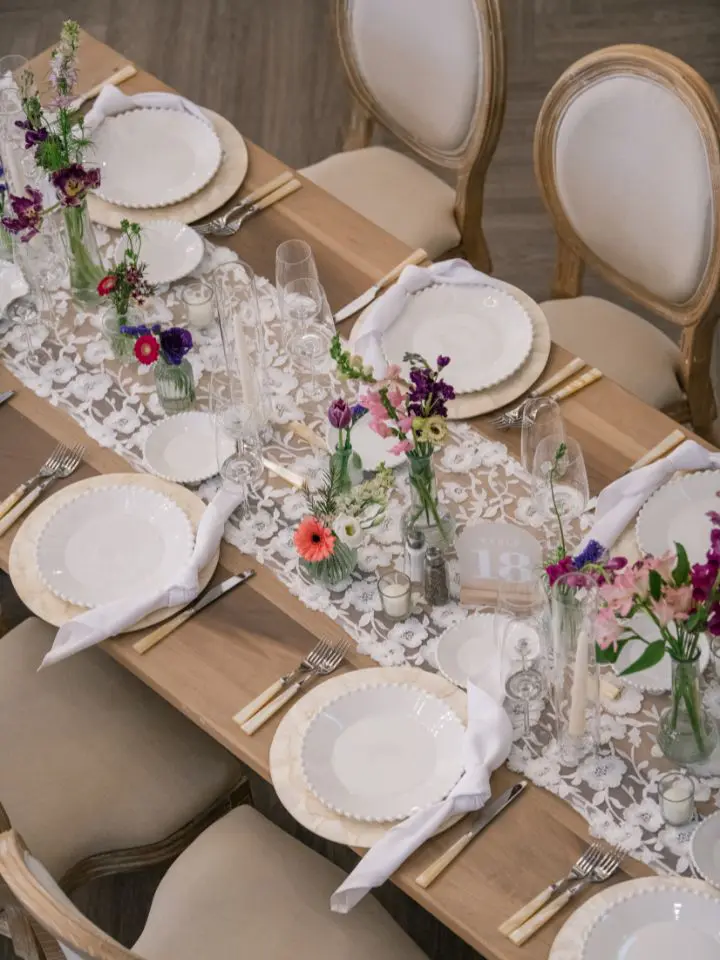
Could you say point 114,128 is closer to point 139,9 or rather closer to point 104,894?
point 104,894

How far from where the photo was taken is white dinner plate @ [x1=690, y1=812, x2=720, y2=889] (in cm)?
201

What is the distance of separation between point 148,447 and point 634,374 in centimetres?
112

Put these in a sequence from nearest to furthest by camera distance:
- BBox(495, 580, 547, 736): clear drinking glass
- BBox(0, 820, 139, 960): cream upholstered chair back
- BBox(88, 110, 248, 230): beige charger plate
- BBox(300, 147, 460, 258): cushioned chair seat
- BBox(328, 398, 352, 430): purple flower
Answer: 1. BBox(0, 820, 139, 960): cream upholstered chair back
2. BBox(495, 580, 547, 736): clear drinking glass
3. BBox(328, 398, 352, 430): purple flower
4. BBox(88, 110, 248, 230): beige charger plate
5. BBox(300, 147, 460, 258): cushioned chair seat

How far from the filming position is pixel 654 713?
221cm

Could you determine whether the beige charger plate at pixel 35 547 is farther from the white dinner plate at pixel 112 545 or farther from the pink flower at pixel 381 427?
the pink flower at pixel 381 427

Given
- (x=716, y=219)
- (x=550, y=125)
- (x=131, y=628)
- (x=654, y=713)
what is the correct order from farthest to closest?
1. (x=550, y=125)
2. (x=716, y=219)
3. (x=131, y=628)
4. (x=654, y=713)

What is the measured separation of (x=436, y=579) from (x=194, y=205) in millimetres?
1111

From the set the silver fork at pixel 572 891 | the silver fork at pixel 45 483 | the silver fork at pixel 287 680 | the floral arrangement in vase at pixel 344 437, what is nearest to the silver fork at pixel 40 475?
the silver fork at pixel 45 483

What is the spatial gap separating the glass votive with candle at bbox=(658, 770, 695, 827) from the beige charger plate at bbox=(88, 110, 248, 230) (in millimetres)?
1559

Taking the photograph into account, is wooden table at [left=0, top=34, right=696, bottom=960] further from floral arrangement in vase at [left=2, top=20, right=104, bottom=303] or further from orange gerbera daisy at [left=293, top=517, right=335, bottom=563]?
floral arrangement in vase at [left=2, top=20, right=104, bottom=303]

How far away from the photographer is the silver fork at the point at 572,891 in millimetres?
1992

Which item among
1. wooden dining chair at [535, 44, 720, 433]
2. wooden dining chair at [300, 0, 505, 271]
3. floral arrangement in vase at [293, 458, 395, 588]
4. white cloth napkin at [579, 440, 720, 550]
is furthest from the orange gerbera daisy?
wooden dining chair at [300, 0, 505, 271]

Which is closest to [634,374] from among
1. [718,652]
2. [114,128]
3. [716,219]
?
[716,219]

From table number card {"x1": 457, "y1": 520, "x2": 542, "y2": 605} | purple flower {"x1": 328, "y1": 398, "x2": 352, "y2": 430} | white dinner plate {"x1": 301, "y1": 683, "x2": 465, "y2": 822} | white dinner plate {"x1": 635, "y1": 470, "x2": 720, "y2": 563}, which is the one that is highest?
purple flower {"x1": 328, "y1": 398, "x2": 352, "y2": 430}
